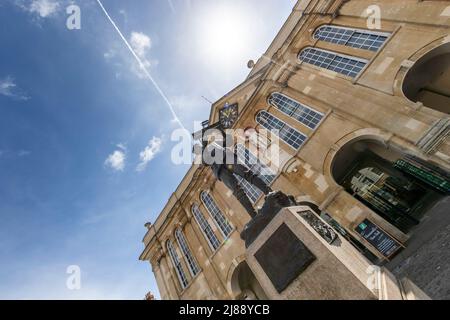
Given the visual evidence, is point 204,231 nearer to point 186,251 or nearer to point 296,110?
point 186,251

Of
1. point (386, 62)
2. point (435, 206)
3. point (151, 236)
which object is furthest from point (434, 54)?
point (151, 236)

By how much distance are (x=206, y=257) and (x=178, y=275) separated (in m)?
3.42

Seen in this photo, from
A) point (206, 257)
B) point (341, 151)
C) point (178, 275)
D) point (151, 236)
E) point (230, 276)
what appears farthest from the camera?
point (151, 236)

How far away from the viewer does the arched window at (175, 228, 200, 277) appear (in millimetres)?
15992

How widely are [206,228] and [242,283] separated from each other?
4357 mm

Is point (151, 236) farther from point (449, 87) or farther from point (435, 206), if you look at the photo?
point (449, 87)

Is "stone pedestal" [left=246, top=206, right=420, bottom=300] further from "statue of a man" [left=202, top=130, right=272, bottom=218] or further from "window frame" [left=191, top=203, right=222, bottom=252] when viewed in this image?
"window frame" [left=191, top=203, right=222, bottom=252]

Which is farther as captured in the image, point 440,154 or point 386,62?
point 386,62

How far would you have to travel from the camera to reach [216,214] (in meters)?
16.4

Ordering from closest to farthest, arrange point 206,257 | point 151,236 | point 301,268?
point 301,268
point 206,257
point 151,236

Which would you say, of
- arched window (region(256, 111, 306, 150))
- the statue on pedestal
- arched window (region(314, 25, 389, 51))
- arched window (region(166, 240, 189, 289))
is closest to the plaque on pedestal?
the statue on pedestal

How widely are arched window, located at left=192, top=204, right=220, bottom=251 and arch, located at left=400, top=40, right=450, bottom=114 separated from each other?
1230 cm

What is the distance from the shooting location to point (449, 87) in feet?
36.3

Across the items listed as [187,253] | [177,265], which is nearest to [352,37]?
[187,253]
